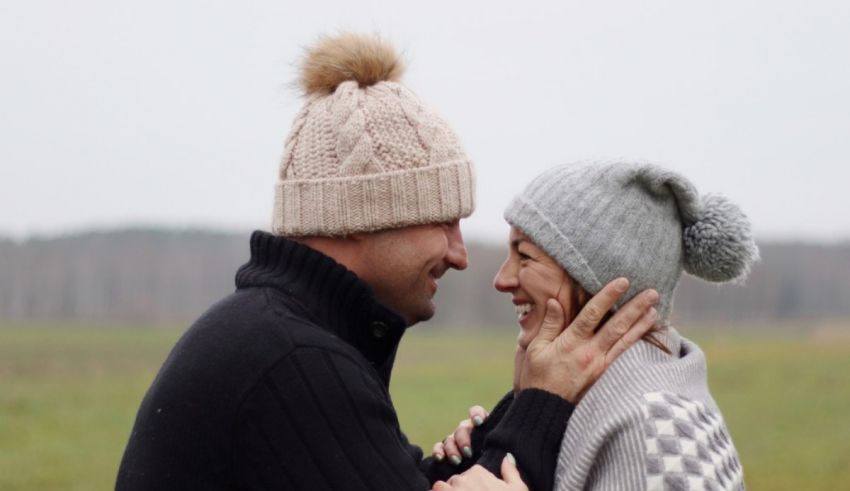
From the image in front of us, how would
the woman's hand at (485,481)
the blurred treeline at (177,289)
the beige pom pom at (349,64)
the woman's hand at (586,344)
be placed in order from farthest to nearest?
Answer: the blurred treeline at (177,289) < the beige pom pom at (349,64) < the woman's hand at (586,344) < the woman's hand at (485,481)

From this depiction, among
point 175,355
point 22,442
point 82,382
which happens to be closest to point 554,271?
point 175,355

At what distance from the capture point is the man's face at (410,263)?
3826 millimetres

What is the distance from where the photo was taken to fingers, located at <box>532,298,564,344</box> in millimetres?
3900

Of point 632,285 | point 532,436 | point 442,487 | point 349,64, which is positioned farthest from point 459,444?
point 349,64

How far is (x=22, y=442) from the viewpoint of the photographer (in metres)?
20.1

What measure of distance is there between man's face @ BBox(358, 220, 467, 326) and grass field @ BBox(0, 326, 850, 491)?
12.2 m

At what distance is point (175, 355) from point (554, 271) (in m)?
1.33

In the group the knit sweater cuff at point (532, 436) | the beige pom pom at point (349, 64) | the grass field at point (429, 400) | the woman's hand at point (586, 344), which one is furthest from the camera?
the grass field at point (429, 400)

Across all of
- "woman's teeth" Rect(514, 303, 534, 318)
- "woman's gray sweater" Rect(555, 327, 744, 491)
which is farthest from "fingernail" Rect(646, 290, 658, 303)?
"woman's teeth" Rect(514, 303, 534, 318)

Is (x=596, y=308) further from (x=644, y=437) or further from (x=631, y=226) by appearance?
(x=644, y=437)

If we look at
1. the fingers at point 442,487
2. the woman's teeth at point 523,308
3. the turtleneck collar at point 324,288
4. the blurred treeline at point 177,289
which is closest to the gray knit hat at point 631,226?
the woman's teeth at point 523,308

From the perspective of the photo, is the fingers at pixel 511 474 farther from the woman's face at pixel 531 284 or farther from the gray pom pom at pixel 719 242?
the gray pom pom at pixel 719 242

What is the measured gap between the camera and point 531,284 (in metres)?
4.01

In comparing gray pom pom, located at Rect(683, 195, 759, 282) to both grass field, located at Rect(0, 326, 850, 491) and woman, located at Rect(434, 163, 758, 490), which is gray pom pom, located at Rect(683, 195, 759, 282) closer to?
woman, located at Rect(434, 163, 758, 490)
